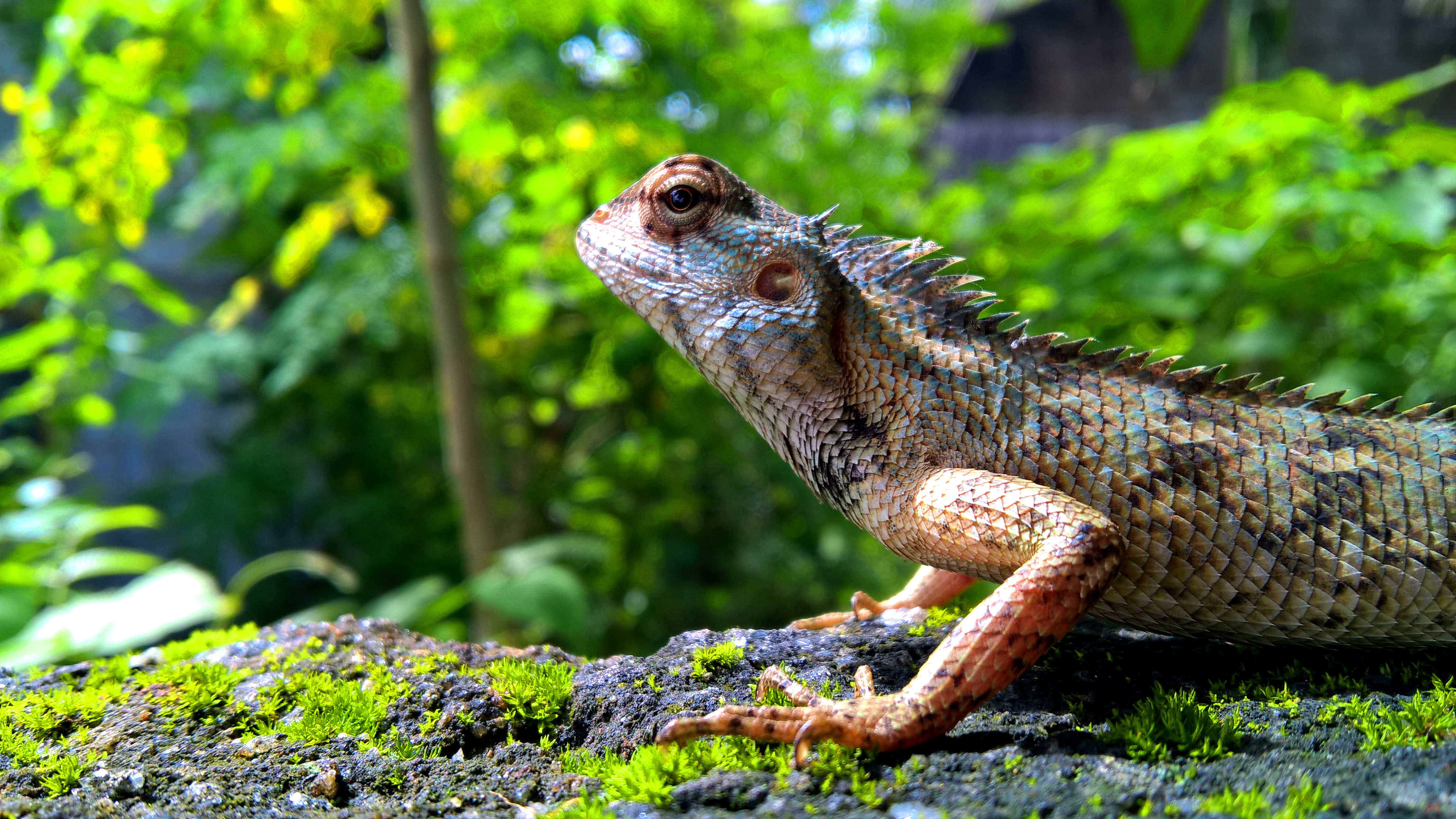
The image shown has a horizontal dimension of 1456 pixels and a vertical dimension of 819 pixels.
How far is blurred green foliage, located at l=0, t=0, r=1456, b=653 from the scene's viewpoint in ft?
17.8

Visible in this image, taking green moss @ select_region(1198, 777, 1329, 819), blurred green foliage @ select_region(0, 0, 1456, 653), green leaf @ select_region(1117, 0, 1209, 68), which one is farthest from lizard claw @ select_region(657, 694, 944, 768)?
green leaf @ select_region(1117, 0, 1209, 68)

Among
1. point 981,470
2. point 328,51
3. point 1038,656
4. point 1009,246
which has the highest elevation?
point 328,51

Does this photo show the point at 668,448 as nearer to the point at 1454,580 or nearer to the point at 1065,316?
the point at 1065,316

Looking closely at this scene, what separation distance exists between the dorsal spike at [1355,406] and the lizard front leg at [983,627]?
1.15 m

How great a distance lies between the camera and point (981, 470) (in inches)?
105

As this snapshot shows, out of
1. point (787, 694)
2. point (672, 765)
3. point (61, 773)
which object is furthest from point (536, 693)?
point (61, 773)

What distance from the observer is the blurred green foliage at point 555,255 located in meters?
5.42

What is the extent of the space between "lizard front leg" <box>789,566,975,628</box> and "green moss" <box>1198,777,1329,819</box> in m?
1.46

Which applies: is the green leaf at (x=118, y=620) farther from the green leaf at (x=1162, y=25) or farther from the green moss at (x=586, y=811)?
the green leaf at (x=1162, y=25)

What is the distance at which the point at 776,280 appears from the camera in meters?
2.97

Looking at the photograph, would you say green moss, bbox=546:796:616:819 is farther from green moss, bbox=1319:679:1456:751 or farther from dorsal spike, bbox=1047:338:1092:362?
dorsal spike, bbox=1047:338:1092:362

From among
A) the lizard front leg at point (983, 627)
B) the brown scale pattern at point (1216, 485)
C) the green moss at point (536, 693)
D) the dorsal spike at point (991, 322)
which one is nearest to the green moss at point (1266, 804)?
the lizard front leg at point (983, 627)

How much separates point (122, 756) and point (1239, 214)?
6.11 m

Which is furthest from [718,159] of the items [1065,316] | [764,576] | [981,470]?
[981,470]
